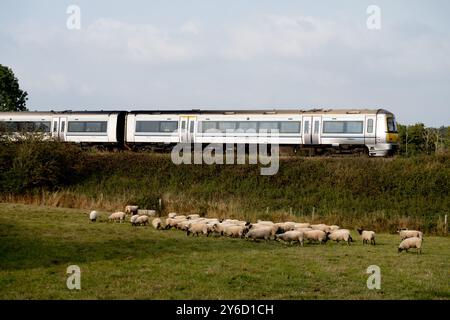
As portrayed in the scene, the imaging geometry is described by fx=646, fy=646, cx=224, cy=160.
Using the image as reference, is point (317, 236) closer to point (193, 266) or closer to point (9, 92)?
point (193, 266)

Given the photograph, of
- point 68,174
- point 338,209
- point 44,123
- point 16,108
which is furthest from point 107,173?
point 16,108

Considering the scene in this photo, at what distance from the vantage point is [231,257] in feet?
68.6

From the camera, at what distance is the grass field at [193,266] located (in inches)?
613

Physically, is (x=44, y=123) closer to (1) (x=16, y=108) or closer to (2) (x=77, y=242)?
(2) (x=77, y=242)

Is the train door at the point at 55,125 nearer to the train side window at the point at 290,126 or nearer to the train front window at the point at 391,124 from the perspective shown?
the train side window at the point at 290,126

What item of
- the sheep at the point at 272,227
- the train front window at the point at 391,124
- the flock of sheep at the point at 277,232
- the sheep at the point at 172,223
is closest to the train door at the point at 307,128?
the train front window at the point at 391,124

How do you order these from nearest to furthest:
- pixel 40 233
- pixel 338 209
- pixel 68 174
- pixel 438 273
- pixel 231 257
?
pixel 438 273 → pixel 231 257 → pixel 40 233 → pixel 338 209 → pixel 68 174

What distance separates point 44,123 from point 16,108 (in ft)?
150

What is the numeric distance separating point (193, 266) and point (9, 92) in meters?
86.3

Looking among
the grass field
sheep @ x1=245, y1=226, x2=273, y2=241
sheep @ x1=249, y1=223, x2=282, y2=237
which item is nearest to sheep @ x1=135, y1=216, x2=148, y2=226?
the grass field

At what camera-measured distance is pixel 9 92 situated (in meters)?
98.1

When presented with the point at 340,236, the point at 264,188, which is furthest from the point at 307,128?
the point at 340,236

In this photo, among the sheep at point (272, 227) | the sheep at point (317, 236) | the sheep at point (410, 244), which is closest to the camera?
the sheep at point (410, 244)
